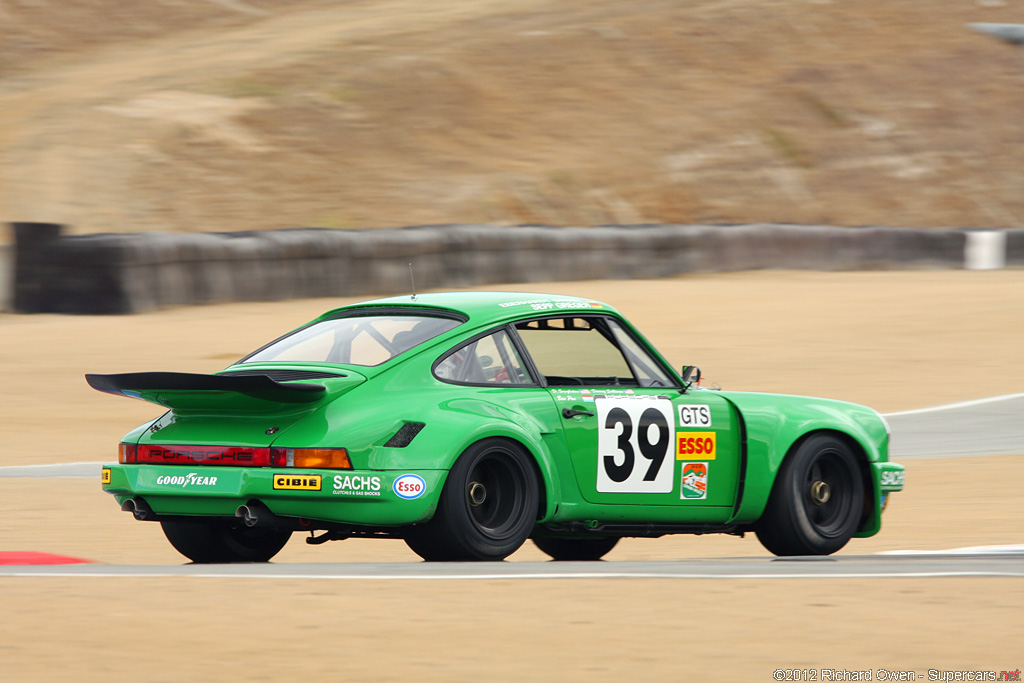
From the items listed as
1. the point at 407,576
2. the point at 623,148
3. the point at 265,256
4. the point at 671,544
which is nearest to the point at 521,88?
the point at 623,148

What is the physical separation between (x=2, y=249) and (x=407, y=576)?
15.5 metres

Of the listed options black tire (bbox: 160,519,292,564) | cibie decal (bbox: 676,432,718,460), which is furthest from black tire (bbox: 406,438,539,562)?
black tire (bbox: 160,519,292,564)

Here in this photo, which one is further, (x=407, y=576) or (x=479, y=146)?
(x=479, y=146)

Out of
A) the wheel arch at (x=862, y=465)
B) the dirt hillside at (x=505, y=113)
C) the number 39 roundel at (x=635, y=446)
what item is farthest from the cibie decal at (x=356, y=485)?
the dirt hillside at (x=505, y=113)

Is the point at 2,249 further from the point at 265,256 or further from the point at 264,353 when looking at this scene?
the point at 264,353

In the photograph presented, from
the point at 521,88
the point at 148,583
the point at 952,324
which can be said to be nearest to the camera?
the point at 148,583

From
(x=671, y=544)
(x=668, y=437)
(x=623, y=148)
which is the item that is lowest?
(x=671, y=544)

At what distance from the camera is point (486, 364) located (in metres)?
7.14

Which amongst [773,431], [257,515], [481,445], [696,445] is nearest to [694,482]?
[696,445]

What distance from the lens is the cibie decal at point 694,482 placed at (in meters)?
7.60

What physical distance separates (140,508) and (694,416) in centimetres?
259

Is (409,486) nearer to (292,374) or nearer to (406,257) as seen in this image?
(292,374)

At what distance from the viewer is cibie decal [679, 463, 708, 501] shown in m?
7.60

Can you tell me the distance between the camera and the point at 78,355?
17969 mm
